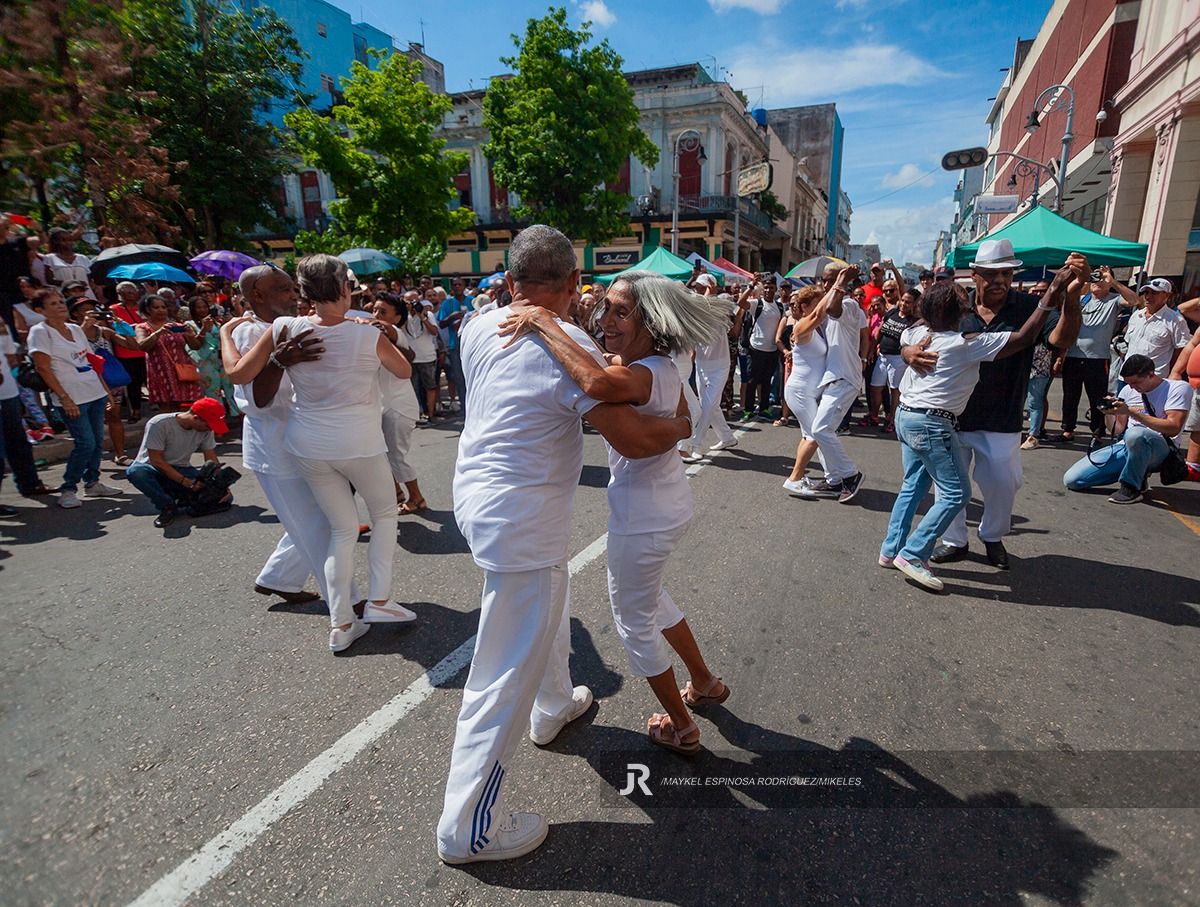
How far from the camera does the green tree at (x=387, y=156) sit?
1967cm

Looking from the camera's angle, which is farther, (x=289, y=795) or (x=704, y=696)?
(x=704, y=696)

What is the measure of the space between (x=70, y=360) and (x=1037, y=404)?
436 inches

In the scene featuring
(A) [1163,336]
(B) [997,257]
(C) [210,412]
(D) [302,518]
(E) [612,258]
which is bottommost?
(D) [302,518]

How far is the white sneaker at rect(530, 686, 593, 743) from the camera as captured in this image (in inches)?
103

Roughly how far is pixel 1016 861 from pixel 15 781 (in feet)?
12.1

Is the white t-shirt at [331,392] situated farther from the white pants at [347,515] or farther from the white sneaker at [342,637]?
the white sneaker at [342,637]

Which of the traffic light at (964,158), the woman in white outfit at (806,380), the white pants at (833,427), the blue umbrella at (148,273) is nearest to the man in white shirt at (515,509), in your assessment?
the white pants at (833,427)

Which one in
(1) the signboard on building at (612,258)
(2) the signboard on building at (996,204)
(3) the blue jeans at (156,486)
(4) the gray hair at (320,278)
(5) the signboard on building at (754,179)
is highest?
(5) the signboard on building at (754,179)

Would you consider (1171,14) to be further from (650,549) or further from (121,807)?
(121,807)

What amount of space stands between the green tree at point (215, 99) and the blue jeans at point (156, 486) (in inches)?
585

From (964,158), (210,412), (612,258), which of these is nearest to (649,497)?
(210,412)

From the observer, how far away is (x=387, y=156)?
20.4m

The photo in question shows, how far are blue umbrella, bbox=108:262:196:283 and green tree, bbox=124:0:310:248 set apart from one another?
23.6 feet

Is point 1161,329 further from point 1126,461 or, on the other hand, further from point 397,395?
point 397,395
